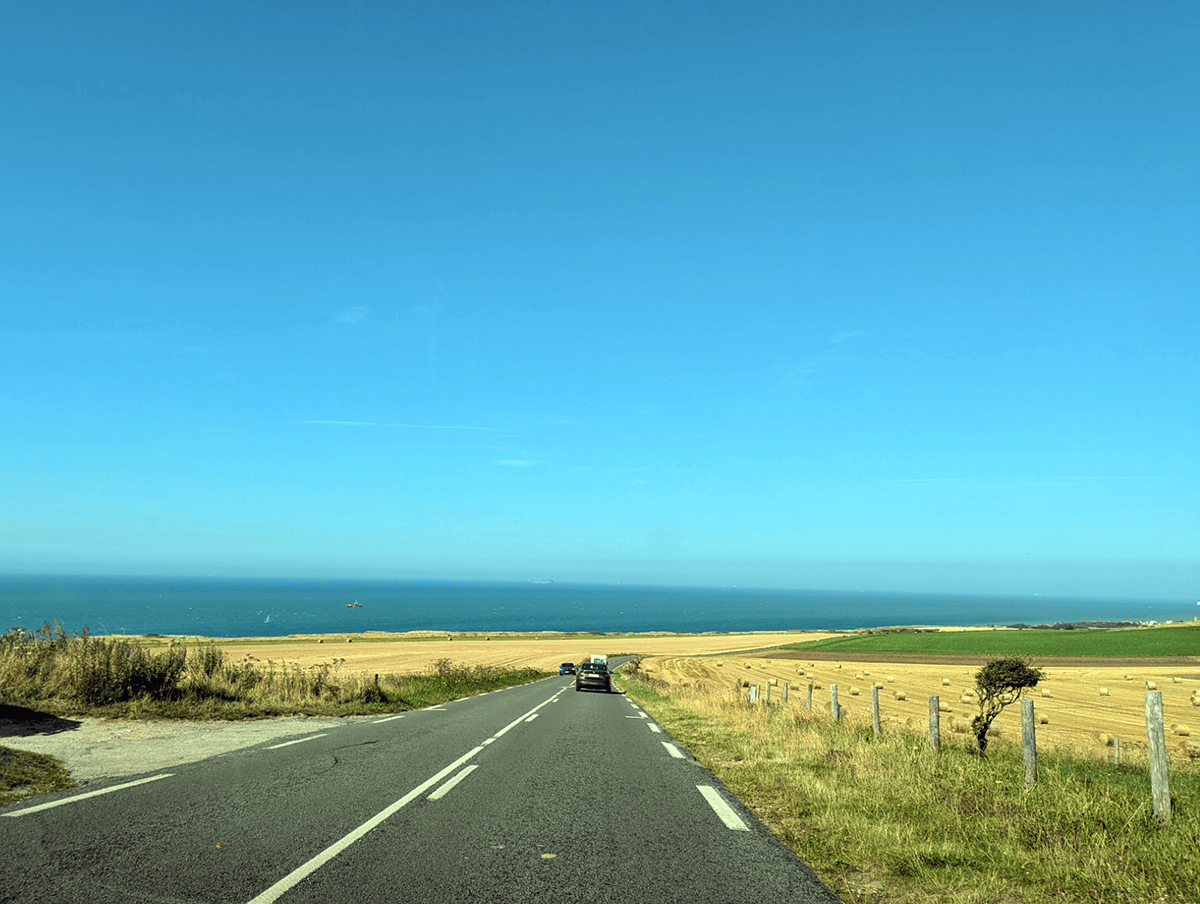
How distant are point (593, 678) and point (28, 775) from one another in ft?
101

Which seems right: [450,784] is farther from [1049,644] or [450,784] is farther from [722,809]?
[1049,644]

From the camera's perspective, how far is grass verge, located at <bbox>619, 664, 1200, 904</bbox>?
5594mm

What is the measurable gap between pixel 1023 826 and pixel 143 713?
16.8 metres

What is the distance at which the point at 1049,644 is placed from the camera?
7981 centimetres

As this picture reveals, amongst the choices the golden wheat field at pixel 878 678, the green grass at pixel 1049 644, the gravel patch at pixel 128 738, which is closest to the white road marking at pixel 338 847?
the gravel patch at pixel 128 738

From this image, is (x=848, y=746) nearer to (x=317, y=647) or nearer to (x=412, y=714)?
(x=412, y=714)

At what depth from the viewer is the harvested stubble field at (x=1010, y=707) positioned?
24344 mm

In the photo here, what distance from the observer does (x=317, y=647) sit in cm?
9475

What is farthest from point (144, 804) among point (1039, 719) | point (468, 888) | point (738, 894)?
point (1039, 719)

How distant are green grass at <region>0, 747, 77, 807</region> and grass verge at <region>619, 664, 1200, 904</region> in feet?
27.1

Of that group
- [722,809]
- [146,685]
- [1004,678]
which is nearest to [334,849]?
[722,809]

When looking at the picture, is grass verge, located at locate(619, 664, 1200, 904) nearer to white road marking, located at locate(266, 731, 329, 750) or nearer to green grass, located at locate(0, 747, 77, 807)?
white road marking, located at locate(266, 731, 329, 750)

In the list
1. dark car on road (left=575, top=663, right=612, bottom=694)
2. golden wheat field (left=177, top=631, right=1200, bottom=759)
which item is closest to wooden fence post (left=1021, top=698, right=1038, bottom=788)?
golden wheat field (left=177, top=631, right=1200, bottom=759)

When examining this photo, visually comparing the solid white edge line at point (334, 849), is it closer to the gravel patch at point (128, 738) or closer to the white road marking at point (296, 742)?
the gravel patch at point (128, 738)
